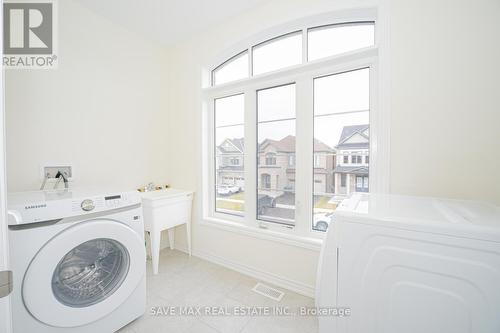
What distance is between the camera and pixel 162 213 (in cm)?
201

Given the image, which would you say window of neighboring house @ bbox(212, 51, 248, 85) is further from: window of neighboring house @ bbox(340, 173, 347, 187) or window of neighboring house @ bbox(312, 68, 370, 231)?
window of neighboring house @ bbox(340, 173, 347, 187)

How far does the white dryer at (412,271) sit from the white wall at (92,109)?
2193mm

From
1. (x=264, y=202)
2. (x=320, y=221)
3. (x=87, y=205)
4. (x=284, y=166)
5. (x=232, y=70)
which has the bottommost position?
(x=320, y=221)

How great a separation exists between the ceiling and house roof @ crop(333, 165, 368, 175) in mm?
1669

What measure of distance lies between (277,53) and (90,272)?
2318mm

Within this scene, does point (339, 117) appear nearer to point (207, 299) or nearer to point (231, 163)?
point (231, 163)

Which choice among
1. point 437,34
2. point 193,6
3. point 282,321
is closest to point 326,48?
point 437,34

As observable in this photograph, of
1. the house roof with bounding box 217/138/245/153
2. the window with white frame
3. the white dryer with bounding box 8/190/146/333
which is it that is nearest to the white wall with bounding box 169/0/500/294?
the window with white frame

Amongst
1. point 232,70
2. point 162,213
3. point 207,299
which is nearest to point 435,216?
point 207,299

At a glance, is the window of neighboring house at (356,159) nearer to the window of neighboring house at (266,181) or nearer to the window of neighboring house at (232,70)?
the window of neighboring house at (266,181)

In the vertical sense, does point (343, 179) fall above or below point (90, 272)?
above

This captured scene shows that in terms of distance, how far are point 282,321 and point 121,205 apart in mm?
1369

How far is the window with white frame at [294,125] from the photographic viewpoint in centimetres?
162

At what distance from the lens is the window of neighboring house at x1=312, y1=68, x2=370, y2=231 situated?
5.25ft
